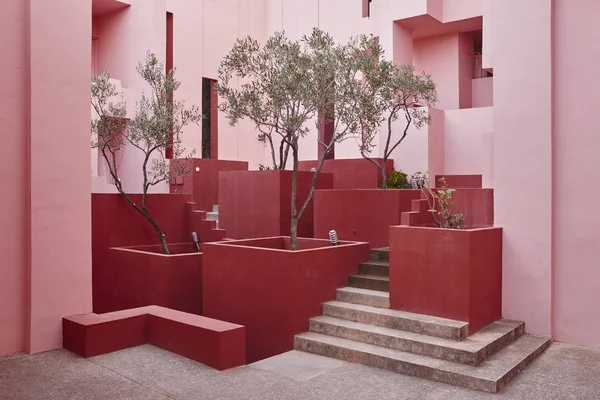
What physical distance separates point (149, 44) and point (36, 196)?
1120 cm

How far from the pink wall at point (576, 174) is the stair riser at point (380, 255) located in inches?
96.2

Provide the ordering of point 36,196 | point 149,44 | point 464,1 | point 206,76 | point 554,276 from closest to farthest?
point 36,196 < point 554,276 < point 464,1 < point 149,44 < point 206,76

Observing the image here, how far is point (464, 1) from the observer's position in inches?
589

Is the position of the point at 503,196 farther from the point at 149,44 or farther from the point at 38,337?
the point at 149,44

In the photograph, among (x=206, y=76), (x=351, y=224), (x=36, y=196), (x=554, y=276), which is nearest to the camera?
(x=36, y=196)

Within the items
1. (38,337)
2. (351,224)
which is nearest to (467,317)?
(351,224)

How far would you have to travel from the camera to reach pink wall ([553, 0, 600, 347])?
6391mm

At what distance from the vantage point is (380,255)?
331 inches

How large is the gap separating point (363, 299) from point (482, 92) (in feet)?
36.4

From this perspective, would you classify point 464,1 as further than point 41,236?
Yes

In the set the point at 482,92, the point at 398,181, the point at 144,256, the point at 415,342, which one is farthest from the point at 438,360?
the point at 482,92

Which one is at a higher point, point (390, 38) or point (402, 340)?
point (390, 38)

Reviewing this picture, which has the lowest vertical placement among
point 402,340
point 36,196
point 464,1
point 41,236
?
point 402,340

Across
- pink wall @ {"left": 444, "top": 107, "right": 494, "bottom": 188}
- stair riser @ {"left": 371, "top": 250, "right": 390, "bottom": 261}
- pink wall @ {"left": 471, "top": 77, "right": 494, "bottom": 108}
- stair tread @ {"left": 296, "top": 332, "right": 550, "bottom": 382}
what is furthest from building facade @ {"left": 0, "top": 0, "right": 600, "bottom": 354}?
pink wall @ {"left": 471, "top": 77, "right": 494, "bottom": 108}
